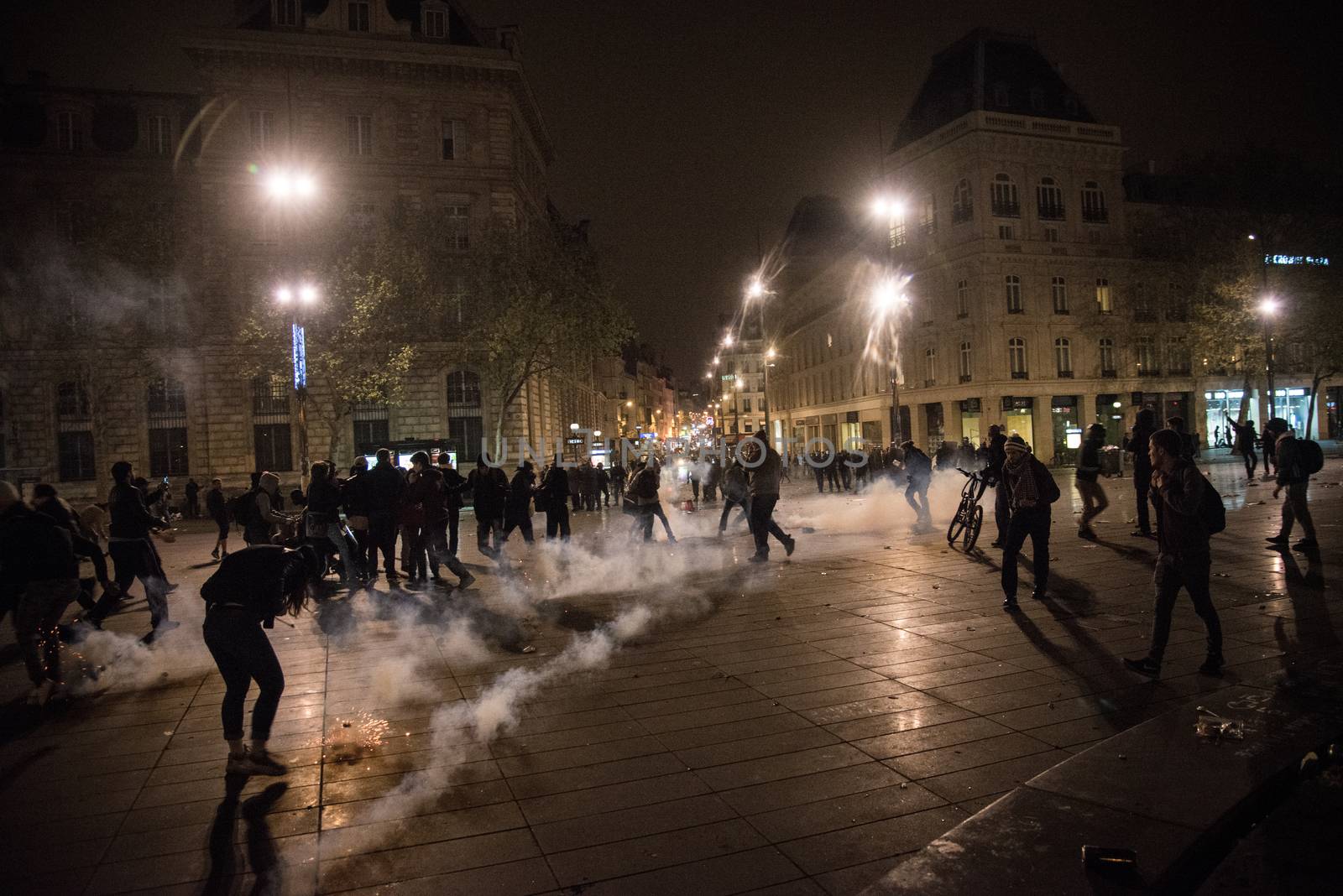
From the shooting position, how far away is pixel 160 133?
38219 mm

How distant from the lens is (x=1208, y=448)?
4841 cm

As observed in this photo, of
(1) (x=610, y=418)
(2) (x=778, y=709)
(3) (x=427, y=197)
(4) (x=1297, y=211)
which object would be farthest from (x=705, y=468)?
(1) (x=610, y=418)

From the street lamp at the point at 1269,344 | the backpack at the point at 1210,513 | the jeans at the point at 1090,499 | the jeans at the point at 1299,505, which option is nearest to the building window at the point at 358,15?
the jeans at the point at 1090,499

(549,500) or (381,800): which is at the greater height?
(549,500)

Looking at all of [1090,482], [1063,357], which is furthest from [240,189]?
[1063,357]

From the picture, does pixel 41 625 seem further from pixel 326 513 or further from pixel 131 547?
pixel 326 513

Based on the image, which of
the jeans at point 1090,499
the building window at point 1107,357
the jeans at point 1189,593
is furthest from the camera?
the building window at point 1107,357

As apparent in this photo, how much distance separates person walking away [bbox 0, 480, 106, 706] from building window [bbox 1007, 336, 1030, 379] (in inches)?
1692

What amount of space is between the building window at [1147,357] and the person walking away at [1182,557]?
45571 millimetres

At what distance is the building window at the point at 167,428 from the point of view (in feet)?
119

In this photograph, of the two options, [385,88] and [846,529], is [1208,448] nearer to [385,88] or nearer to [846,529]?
[846,529]

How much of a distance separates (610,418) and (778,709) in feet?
276

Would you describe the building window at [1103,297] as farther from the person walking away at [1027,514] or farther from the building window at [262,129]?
the building window at [262,129]

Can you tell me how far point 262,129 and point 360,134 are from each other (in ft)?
13.5
